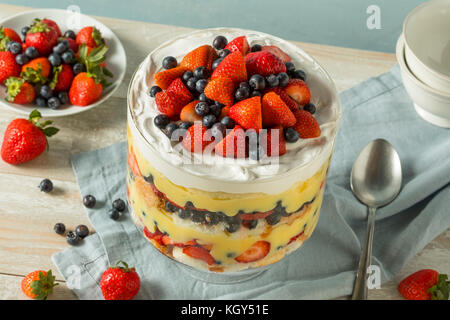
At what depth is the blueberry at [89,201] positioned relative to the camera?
157 cm

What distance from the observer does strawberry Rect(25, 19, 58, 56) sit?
1816mm

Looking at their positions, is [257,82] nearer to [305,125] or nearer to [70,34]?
[305,125]

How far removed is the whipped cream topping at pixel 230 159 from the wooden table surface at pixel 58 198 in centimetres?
51

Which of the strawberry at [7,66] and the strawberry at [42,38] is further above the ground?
the strawberry at [42,38]

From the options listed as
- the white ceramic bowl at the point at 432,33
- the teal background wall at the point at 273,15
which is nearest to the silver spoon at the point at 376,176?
the white ceramic bowl at the point at 432,33

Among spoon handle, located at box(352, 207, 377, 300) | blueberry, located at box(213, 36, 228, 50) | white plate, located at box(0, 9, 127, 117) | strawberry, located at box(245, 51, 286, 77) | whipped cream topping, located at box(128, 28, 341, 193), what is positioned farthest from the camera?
white plate, located at box(0, 9, 127, 117)

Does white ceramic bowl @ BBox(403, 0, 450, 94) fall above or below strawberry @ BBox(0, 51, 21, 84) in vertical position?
above

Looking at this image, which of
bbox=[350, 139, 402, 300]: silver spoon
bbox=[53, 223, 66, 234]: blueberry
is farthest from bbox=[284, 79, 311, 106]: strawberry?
bbox=[53, 223, 66, 234]: blueberry

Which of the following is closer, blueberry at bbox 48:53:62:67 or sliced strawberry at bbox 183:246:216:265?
sliced strawberry at bbox 183:246:216:265

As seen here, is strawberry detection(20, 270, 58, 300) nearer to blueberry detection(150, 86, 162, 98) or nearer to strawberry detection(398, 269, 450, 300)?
blueberry detection(150, 86, 162, 98)

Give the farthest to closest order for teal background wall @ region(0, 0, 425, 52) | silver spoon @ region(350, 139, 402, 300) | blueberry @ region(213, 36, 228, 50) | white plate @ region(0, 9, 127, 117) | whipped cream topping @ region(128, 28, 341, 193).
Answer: teal background wall @ region(0, 0, 425, 52) < white plate @ region(0, 9, 127, 117) < silver spoon @ region(350, 139, 402, 300) < blueberry @ region(213, 36, 228, 50) < whipped cream topping @ region(128, 28, 341, 193)

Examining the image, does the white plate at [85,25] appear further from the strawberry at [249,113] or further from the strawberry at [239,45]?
the strawberry at [249,113]

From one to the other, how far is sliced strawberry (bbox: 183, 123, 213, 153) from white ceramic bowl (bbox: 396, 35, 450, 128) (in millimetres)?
832

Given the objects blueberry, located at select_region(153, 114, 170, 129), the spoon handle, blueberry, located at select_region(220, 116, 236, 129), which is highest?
blueberry, located at select_region(220, 116, 236, 129)
